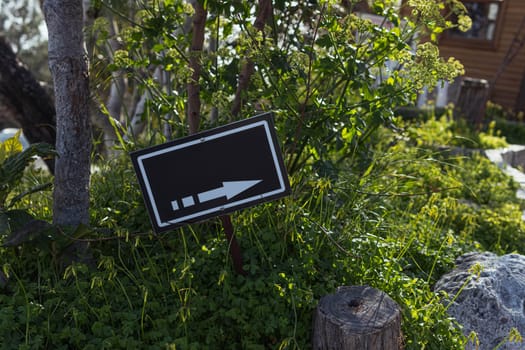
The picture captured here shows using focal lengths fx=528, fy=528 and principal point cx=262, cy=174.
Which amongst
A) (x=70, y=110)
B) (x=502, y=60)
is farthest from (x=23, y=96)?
(x=502, y=60)

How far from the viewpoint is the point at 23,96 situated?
4.84 metres

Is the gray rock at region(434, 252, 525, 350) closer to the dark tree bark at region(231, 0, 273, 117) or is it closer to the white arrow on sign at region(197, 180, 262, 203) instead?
the white arrow on sign at region(197, 180, 262, 203)

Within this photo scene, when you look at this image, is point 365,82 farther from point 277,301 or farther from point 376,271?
point 277,301

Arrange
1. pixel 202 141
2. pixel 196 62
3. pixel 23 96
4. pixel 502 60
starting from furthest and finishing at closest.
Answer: pixel 502 60 → pixel 23 96 → pixel 196 62 → pixel 202 141

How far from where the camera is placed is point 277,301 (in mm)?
2434

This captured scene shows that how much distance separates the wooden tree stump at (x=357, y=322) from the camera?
87.7 inches

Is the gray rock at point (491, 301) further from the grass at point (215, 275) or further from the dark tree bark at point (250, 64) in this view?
the dark tree bark at point (250, 64)

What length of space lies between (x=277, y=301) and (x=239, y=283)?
23cm

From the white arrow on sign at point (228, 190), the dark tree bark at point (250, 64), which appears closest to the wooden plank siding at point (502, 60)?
the dark tree bark at point (250, 64)

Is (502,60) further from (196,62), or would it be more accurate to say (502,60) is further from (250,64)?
(196,62)

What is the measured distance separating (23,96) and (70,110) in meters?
2.56

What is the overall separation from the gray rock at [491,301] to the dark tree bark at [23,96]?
3.76m

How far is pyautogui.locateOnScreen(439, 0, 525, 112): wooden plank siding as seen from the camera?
449 inches

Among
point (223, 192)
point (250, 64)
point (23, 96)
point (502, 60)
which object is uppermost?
point (250, 64)
